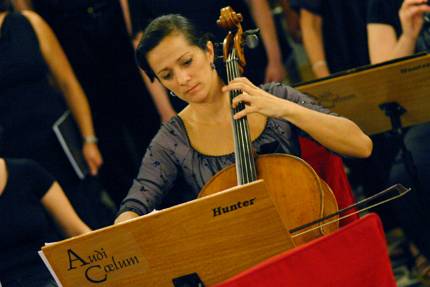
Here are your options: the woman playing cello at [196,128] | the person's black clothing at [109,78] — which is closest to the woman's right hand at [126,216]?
the woman playing cello at [196,128]

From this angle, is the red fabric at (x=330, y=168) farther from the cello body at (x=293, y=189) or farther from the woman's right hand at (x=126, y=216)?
the woman's right hand at (x=126, y=216)

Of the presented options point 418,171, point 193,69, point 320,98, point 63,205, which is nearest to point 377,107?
point 320,98

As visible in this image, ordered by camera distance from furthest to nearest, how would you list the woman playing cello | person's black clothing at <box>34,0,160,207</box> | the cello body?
person's black clothing at <box>34,0,160,207</box> < the woman playing cello < the cello body

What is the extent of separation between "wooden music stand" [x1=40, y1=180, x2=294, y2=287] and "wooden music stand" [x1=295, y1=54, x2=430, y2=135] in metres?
0.64

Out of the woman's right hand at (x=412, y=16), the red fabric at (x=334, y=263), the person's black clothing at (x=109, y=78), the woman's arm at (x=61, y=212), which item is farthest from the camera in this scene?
the person's black clothing at (x=109, y=78)

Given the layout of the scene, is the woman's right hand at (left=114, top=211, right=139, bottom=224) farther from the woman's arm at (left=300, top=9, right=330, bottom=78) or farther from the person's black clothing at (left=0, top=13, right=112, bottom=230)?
the woman's arm at (left=300, top=9, right=330, bottom=78)

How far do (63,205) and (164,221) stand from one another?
0.83 meters

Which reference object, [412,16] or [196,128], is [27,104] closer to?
[196,128]

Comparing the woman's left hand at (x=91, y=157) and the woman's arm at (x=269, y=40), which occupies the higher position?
the woman's arm at (x=269, y=40)

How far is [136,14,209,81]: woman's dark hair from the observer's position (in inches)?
66.9

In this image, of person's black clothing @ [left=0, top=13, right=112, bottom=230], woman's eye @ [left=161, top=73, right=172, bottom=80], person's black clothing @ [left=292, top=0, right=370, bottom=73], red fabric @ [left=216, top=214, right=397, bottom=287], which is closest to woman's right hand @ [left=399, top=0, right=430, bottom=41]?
person's black clothing @ [left=292, top=0, right=370, bottom=73]

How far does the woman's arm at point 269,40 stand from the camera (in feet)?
7.86

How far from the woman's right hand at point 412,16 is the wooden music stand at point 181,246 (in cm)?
88

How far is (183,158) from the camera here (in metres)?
1.76
